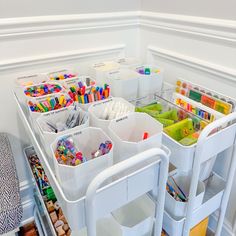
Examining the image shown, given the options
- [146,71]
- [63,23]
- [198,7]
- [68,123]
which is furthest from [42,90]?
[198,7]

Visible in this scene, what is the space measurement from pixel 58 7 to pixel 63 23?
0.07m

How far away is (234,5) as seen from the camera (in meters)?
0.86

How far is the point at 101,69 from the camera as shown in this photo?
3.72 feet

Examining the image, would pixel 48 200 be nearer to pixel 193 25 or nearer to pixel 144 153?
pixel 144 153

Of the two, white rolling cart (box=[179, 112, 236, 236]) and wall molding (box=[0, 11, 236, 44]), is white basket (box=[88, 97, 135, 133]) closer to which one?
white rolling cart (box=[179, 112, 236, 236])

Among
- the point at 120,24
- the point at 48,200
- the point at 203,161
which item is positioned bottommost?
the point at 48,200

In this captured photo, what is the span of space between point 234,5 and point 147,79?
41 centimetres

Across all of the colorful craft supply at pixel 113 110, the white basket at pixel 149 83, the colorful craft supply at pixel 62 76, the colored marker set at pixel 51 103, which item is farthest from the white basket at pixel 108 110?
the colorful craft supply at pixel 62 76

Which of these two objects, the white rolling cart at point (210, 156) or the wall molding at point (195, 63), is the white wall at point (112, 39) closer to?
the wall molding at point (195, 63)

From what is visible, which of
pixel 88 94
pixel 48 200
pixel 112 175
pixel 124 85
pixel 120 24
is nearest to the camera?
pixel 112 175

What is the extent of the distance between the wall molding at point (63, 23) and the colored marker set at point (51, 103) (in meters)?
0.33

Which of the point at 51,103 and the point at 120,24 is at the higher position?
the point at 120,24

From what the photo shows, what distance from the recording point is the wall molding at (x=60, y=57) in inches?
41.1

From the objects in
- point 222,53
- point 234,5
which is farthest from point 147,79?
point 234,5
